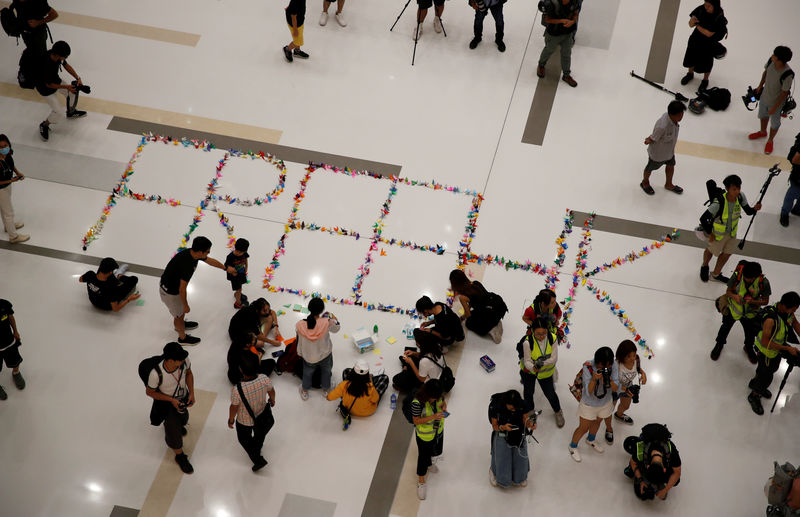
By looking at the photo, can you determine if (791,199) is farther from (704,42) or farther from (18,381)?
(18,381)

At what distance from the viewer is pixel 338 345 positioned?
24.6 feet

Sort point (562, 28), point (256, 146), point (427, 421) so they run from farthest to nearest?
point (562, 28), point (256, 146), point (427, 421)

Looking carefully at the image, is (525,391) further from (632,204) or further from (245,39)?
(245,39)

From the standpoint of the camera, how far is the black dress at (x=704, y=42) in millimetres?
9484

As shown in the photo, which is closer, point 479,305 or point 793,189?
point 479,305

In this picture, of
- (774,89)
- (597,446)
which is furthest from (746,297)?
(774,89)

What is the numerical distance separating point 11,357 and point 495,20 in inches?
259

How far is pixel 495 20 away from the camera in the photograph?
33.3ft

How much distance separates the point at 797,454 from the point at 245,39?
7599 mm

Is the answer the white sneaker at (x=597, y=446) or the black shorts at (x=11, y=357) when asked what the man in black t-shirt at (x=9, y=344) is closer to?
the black shorts at (x=11, y=357)

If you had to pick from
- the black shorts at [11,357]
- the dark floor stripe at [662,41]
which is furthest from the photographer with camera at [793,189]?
the black shorts at [11,357]

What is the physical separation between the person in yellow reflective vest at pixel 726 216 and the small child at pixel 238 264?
414 centimetres

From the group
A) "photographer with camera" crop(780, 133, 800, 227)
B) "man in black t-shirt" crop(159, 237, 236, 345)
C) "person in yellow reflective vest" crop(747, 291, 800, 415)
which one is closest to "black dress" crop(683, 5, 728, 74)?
"photographer with camera" crop(780, 133, 800, 227)

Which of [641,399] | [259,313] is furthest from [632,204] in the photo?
[259,313]
